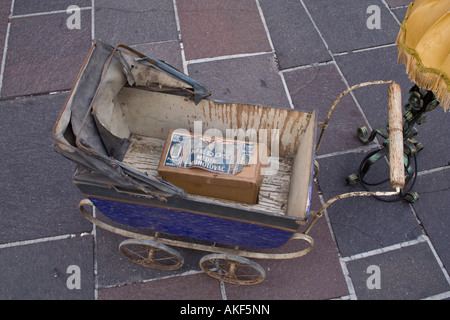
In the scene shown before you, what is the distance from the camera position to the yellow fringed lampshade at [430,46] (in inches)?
94.1

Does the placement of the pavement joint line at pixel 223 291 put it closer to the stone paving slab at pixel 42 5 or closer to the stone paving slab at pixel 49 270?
the stone paving slab at pixel 49 270

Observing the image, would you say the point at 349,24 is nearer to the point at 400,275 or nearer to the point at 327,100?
the point at 327,100

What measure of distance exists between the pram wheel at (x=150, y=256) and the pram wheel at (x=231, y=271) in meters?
0.28

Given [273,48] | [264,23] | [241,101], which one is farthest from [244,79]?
[264,23]

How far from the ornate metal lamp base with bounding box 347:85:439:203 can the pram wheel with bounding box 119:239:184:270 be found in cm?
211

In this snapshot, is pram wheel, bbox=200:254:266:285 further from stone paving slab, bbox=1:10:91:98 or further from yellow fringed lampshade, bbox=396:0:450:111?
stone paving slab, bbox=1:10:91:98

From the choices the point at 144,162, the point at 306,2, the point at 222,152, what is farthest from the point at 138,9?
the point at 222,152

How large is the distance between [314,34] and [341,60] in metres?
0.61

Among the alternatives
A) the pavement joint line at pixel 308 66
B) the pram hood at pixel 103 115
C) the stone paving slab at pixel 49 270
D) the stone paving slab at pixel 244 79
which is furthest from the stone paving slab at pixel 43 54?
the pavement joint line at pixel 308 66

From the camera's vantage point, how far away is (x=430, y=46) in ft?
7.95

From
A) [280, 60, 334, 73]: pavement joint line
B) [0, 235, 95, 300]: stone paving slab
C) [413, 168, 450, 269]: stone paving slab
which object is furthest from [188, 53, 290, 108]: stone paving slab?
[0, 235, 95, 300]: stone paving slab

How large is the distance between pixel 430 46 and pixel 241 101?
2.51 m

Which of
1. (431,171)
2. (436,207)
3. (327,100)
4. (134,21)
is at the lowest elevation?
(436,207)
